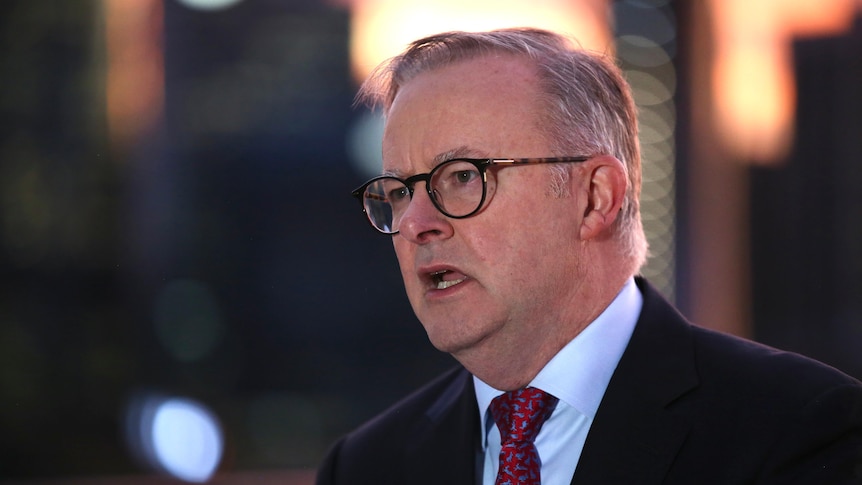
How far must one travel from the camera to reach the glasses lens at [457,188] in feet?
4.91

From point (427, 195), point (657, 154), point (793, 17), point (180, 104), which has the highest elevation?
point (793, 17)

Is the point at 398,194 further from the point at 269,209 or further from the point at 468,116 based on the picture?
the point at 269,209

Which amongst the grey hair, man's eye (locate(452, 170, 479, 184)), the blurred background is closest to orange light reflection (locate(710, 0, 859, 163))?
the blurred background

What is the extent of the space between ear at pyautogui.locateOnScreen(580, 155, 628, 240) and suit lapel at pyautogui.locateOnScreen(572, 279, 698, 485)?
0.21 metres

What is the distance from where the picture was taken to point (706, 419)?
1382 millimetres

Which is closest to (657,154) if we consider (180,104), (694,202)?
(694,202)

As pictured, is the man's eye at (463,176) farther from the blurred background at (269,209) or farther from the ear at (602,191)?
the blurred background at (269,209)

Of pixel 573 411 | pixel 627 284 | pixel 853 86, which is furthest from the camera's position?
pixel 853 86

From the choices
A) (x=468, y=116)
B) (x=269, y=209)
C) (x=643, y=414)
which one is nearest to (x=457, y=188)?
(x=468, y=116)

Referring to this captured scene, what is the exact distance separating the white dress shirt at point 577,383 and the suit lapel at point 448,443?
0.18 meters

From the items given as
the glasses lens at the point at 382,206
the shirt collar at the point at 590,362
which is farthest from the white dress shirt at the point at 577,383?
the glasses lens at the point at 382,206

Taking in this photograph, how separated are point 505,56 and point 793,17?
Answer: 9.18 feet

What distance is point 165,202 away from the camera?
12.8 ft

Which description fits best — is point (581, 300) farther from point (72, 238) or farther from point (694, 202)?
A: point (72, 238)
